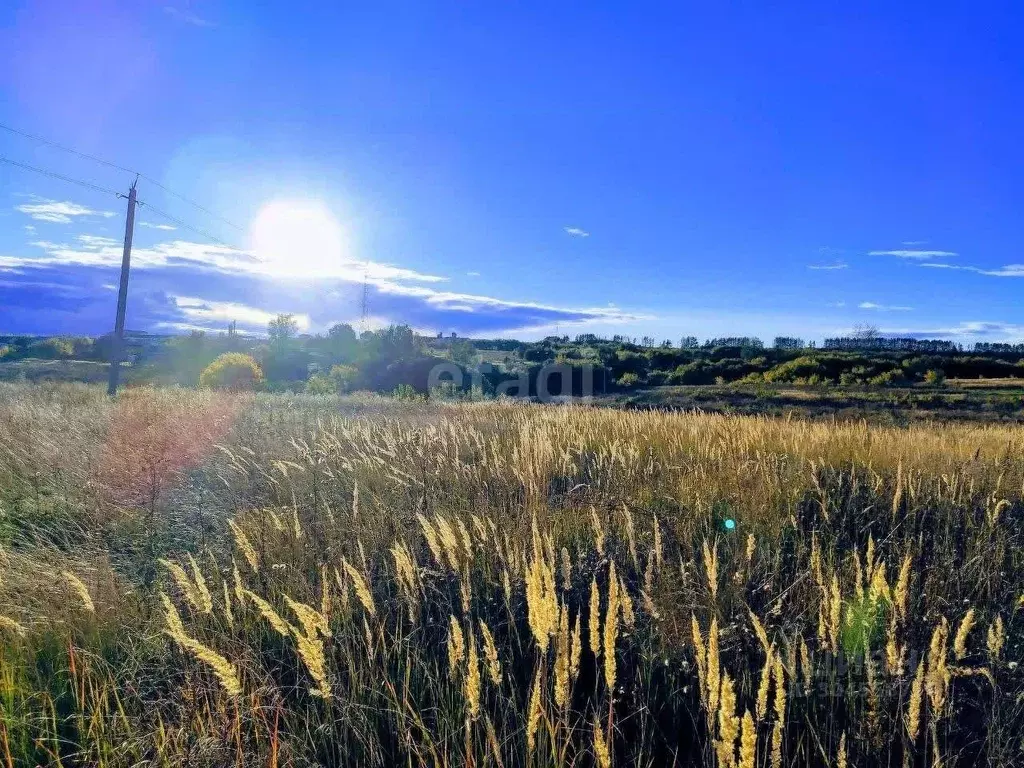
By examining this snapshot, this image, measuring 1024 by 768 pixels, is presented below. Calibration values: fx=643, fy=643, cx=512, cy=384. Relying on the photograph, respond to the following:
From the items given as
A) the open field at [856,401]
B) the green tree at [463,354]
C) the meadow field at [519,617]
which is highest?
the green tree at [463,354]

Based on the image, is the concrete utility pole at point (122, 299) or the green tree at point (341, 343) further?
the green tree at point (341, 343)

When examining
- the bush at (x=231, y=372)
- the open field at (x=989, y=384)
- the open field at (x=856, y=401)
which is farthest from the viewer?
the bush at (x=231, y=372)

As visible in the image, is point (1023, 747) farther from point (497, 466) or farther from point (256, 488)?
point (256, 488)

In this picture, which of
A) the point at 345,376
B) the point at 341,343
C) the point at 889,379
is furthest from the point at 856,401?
the point at 341,343

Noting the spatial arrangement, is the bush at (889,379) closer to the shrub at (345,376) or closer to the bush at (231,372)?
the shrub at (345,376)

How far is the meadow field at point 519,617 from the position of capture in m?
1.88

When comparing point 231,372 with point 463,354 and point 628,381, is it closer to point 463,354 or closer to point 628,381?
point 463,354

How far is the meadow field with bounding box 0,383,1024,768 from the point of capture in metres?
1.88

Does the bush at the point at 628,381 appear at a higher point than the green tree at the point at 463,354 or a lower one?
lower

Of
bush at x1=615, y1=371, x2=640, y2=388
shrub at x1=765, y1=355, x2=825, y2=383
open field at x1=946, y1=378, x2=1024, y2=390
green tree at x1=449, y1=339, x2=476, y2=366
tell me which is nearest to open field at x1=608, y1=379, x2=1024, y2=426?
open field at x1=946, y1=378, x2=1024, y2=390

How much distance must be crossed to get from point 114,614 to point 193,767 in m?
1.42

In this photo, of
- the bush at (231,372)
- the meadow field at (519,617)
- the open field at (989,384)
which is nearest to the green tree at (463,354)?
the bush at (231,372)

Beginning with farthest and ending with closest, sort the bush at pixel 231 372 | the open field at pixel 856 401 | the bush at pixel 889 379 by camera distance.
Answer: the bush at pixel 889 379, the bush at pixel 231 372, the open field at pixel 856 401

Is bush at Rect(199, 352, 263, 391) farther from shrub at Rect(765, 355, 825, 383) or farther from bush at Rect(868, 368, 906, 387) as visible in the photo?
bush at Rect(868, 368, 906, 387)
